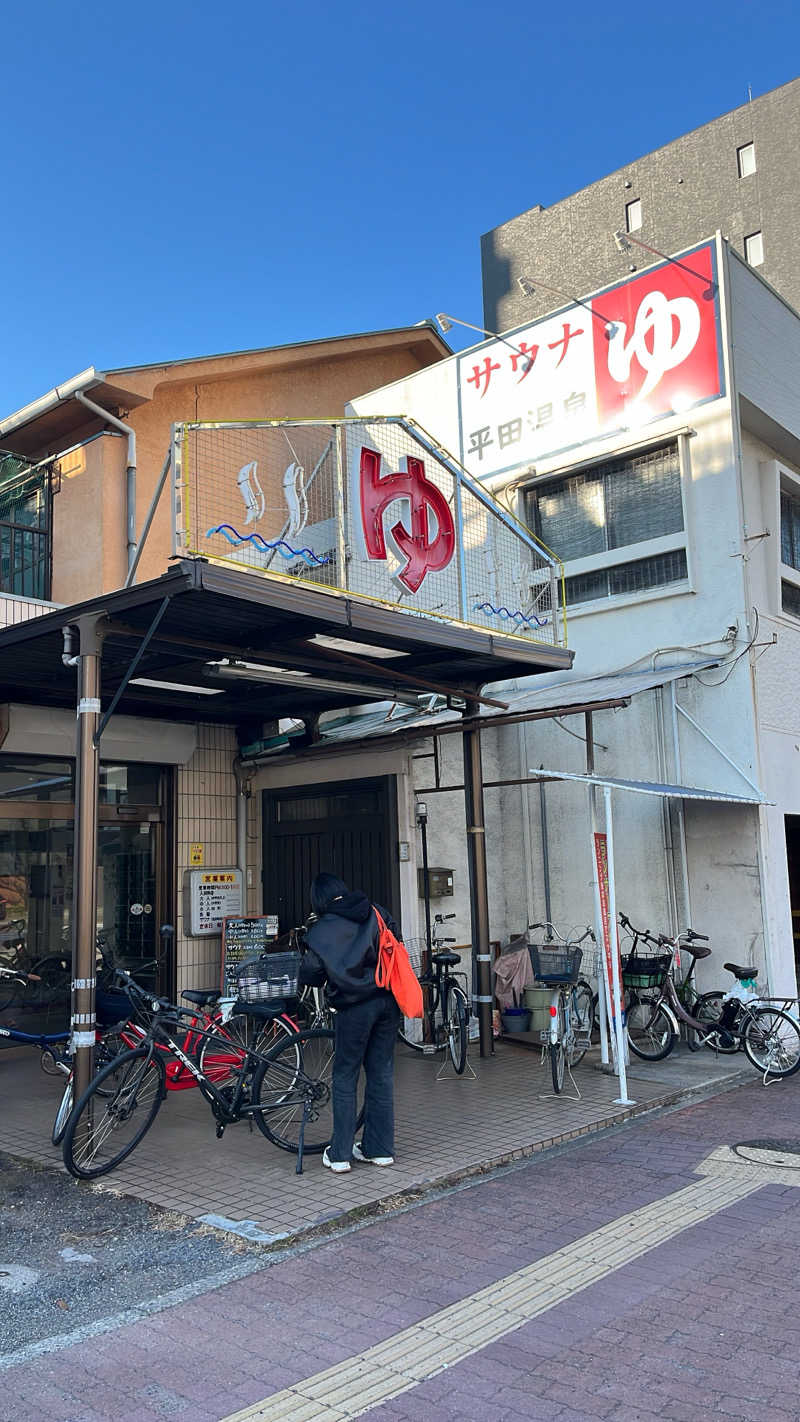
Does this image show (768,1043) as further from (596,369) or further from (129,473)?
(129,473)

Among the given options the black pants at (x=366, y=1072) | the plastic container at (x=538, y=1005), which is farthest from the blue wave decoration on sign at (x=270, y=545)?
the plastic container at (x=538, y=1005)

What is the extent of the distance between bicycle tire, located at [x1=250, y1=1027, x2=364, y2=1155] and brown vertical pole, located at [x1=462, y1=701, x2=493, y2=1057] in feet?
9.74

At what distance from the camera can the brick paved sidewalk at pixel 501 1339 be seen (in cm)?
367

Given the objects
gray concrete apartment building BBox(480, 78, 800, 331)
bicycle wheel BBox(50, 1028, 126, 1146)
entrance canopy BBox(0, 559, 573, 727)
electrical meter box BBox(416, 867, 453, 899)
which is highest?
gray concrete apartment building BBox(480, 78, 800, 331)

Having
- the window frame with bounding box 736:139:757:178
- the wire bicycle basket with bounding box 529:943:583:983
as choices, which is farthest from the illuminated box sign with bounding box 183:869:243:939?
the window frame with bounding box 736:139:757:178

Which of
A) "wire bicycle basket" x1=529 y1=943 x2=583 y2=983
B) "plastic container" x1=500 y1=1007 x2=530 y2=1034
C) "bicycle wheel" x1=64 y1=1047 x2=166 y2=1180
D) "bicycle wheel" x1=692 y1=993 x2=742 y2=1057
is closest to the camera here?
"bicycle wheel" x1=64 y1=1047 x2=166 y2=1180

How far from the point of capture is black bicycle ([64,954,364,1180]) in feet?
21.2

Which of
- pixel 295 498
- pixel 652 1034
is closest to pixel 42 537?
pixel 295 498

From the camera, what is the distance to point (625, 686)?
10859 mm

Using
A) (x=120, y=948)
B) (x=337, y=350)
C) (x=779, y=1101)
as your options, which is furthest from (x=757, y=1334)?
(x=337, y=350)

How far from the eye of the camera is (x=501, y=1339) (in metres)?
4.16

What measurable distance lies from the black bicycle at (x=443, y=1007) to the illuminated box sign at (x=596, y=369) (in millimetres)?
6021

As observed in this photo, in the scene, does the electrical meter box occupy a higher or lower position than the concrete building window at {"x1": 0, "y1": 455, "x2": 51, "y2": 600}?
lower

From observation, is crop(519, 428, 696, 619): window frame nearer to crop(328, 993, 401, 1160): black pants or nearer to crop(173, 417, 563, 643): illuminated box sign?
Result: crop(173, 417, 563, 643): illuminated box sign
